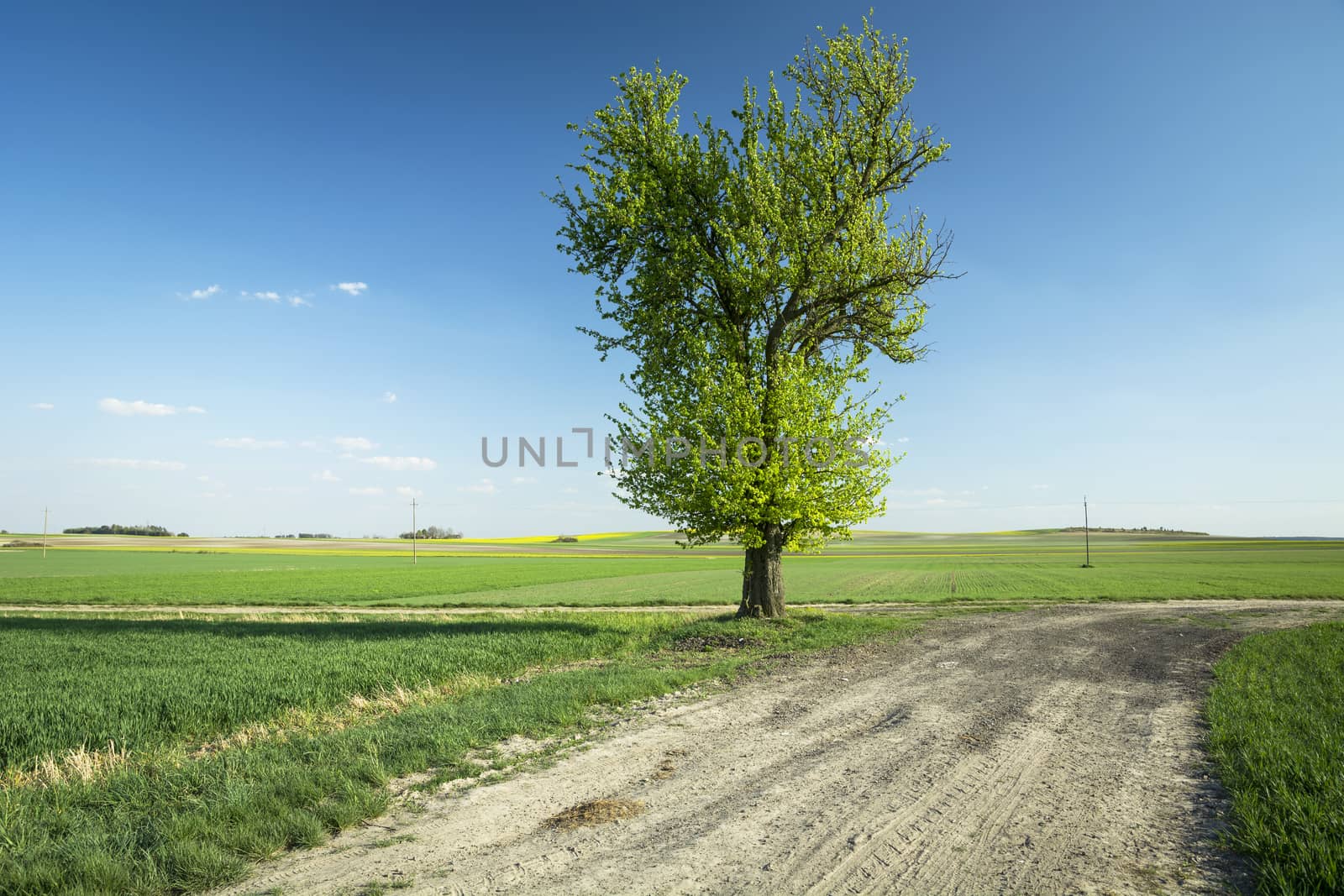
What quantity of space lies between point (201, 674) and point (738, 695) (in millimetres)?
11143

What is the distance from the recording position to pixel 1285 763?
7.35 meters

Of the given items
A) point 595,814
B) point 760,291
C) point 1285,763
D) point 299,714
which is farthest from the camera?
point 760,291

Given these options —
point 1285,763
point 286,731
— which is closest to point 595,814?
point 286,731

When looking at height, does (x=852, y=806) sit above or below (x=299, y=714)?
above

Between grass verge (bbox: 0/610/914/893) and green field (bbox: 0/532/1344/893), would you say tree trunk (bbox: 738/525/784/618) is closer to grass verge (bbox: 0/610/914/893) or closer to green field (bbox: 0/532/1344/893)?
grass verge (bbox: 0/610/914/893)

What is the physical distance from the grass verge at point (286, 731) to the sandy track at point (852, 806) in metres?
0.83

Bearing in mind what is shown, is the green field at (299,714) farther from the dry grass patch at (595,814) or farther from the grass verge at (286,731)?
the dry grass patch at (595,814)

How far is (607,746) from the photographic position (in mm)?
8820

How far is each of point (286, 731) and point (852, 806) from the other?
811 centimetres

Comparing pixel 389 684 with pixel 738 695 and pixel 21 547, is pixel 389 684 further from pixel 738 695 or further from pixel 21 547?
pixel 21 547

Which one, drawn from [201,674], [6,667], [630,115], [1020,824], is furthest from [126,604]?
[1020,824]

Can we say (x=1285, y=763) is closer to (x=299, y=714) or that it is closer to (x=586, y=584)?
(x=299, y=714)

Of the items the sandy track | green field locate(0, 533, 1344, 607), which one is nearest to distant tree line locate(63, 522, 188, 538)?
green field locate(0, 533, 1344, 607)

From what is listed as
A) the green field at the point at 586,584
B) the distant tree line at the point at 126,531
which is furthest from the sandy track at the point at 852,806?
the distant tree line at the point at 126,531
